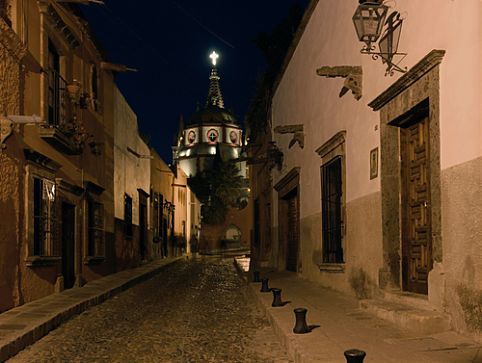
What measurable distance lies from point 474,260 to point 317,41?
27.6 ft

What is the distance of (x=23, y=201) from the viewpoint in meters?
10.2

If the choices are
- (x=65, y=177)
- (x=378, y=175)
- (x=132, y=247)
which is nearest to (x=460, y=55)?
(x=378, y=175)

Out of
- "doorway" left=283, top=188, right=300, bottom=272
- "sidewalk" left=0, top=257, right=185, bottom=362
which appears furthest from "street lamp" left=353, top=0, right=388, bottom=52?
"doorway" left=283, top=188, right=300, bottom=272

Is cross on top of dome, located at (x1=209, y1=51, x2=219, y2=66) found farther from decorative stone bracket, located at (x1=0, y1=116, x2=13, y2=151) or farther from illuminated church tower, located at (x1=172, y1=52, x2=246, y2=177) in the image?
decorative stone bracket, located at (x1=0, y1=116, x2=13, y2=151)

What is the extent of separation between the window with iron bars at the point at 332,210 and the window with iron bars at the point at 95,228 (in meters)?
6.02

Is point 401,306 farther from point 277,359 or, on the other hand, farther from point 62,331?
point 62,331

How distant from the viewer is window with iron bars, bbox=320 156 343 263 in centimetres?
1175

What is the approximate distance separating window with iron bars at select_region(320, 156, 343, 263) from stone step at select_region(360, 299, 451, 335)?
12.9 ft

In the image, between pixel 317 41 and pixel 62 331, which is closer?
pixel 62 331

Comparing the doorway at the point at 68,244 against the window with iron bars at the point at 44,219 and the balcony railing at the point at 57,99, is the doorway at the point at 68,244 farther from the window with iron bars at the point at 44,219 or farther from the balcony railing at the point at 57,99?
the balcony railing at the point at 57,99

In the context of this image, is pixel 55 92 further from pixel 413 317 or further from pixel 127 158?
pixel 127 158

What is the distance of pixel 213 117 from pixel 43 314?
254 feet

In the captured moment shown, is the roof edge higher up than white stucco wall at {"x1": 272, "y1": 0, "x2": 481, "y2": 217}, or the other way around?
the roof edge

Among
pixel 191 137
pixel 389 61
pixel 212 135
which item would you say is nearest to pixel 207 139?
pixel 212 135
